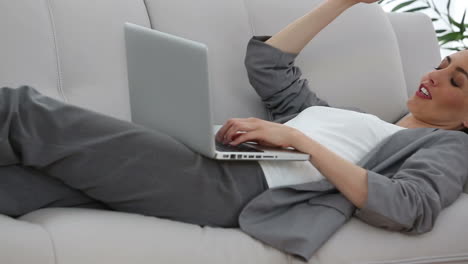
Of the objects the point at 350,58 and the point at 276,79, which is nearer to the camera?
the point at 276,79

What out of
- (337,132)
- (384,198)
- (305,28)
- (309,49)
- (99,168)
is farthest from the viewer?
(309,49)

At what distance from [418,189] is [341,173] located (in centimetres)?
19

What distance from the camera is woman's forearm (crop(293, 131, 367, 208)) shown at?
161 cm

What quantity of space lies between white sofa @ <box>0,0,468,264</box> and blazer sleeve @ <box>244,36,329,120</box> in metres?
0.07

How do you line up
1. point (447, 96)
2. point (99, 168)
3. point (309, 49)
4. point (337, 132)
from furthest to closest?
1. point (309, 49)
2. point (447, 96)
3. point (337, 132)
4. point (99, 168)

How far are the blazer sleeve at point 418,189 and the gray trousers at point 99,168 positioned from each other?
1.00 feet

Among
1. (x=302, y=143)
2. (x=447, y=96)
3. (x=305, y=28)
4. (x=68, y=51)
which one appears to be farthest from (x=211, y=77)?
(x=447, y=96)

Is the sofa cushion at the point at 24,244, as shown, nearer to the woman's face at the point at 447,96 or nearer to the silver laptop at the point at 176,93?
the silver laptop at the point at 176,93

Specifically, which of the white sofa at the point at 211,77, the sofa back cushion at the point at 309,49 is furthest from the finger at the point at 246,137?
the sofa back cushion at the point at 309,49

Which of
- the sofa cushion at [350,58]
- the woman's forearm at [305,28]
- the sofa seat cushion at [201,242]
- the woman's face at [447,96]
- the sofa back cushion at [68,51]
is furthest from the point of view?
the sofa cushion at [350,58]

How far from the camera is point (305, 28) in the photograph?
6.97ft

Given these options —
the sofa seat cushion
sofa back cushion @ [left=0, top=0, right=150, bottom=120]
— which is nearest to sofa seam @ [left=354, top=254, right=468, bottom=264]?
the sofa seat cushion

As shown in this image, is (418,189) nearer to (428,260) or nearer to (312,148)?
(428,260)

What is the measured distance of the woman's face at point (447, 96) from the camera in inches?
79.2
